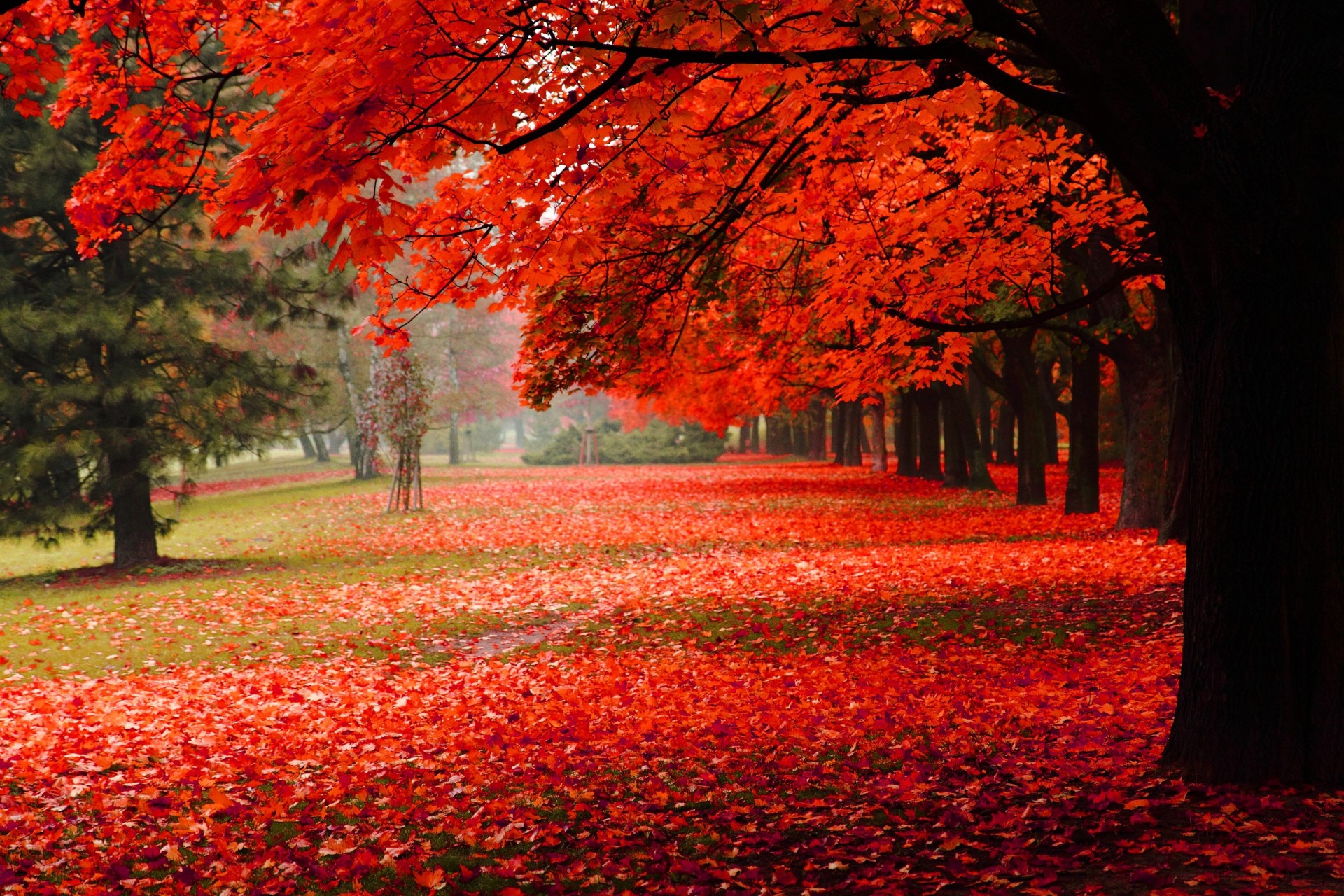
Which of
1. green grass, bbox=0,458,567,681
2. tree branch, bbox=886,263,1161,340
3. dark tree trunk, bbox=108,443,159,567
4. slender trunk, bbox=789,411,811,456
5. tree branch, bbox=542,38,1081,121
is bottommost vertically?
green grass, bbox=0,458,567,681

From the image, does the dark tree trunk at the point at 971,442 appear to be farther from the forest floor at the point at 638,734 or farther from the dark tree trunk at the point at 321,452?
the dark tree trunk at the point at 321,452

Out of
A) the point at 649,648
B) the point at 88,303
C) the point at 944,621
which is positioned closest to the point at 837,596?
the point at 944,621

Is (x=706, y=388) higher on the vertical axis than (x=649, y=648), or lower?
higher

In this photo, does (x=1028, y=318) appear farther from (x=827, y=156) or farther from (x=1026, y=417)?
(x=1026, y=417)

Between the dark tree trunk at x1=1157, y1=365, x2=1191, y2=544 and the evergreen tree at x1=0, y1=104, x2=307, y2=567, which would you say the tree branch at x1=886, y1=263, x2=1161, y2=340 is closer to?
the dark tree trunk at x1=1157, y1=365, x2=1191, y2=544

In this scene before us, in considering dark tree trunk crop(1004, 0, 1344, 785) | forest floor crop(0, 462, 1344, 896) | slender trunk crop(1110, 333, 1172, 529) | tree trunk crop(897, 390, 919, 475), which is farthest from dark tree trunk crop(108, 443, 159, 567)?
tree trunk crop(897, 390, 919, 475)

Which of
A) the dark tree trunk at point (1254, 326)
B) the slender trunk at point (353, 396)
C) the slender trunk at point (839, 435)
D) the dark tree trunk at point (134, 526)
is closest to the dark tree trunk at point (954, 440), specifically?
the slender trunk at point (839, 435)

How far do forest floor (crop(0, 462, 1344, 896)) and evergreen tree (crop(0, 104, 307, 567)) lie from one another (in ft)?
6.06

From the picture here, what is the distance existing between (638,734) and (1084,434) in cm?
1471

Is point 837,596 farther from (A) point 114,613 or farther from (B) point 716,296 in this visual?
(A) point 114,613

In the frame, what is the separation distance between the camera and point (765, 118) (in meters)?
7.85

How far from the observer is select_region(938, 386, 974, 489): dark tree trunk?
26.6 meters

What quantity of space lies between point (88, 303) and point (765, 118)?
12572 mm

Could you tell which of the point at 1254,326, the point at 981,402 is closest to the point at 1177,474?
the point at 1254,326
